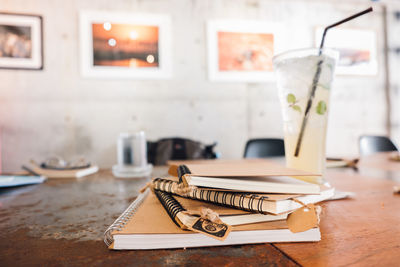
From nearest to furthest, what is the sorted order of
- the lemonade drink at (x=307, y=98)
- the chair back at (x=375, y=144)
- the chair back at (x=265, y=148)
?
1. the lemonade drink at (x=307, y=98)
2. the chair back at (x=265, y=148)
3. the chair back at (x=375, y=144)

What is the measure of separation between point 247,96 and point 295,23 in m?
1.25

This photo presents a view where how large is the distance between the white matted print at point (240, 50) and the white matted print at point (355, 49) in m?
0.84

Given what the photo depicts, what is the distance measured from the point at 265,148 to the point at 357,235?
1710mm

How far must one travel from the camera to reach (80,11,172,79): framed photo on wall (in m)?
3.03

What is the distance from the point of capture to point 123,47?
10.1ft

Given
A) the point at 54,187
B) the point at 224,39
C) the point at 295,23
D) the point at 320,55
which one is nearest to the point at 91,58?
the point at 224,39

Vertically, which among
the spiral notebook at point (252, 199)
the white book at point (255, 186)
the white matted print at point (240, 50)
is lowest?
the spiral notebook at point (252, 199)

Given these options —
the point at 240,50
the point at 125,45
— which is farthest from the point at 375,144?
the point at 125,45

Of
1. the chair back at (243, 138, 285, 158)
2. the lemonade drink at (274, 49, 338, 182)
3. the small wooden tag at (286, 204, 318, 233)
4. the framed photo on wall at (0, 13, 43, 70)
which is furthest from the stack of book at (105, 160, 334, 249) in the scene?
the framed photo on wall at (0, 13, 43, 70)

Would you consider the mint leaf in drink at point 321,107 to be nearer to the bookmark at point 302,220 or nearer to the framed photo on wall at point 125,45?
the bookmark at point 302,220

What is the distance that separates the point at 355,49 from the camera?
3.78m

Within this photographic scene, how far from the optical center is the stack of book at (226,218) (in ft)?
1.23

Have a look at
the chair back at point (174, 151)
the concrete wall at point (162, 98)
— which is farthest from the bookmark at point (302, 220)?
the concrete wall at point (162, 98)

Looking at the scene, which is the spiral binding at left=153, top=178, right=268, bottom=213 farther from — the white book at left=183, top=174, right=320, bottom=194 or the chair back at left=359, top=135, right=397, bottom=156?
the chair back at left=359, top=135, right=397, bottom=156
